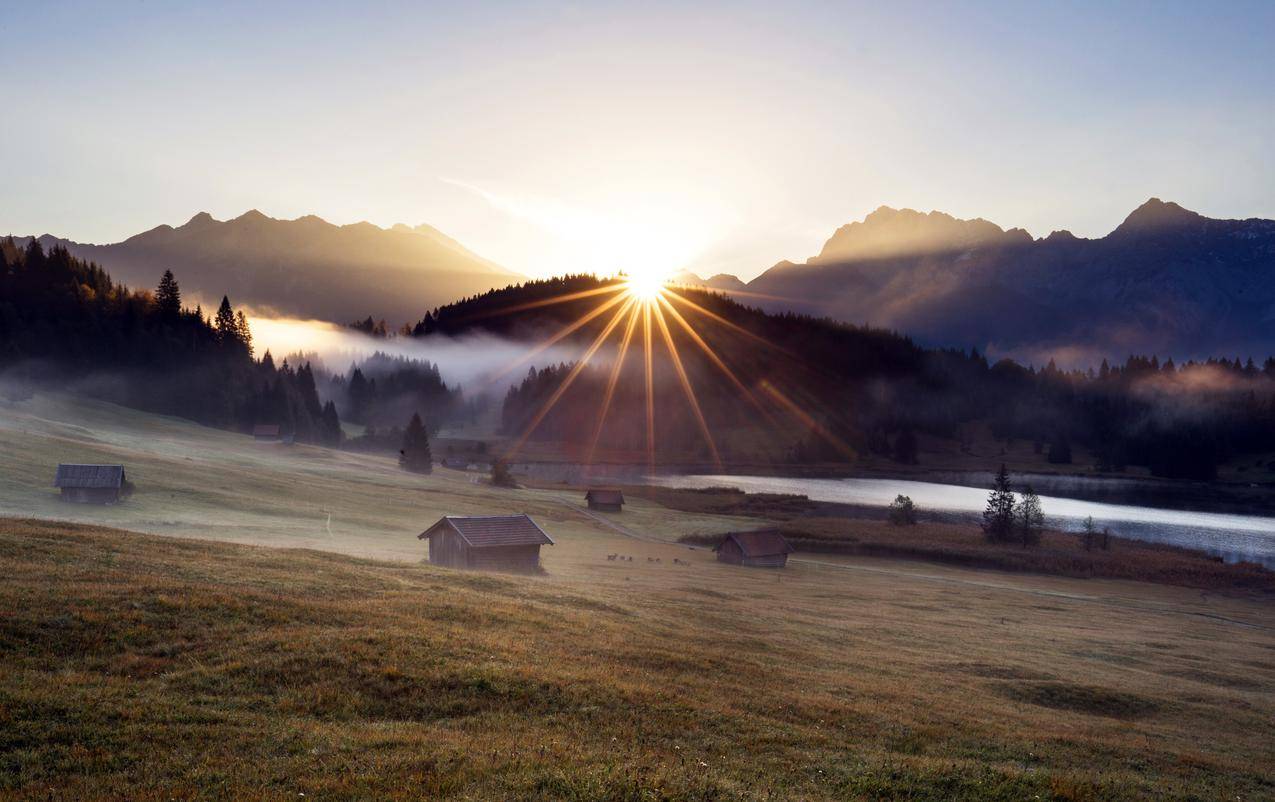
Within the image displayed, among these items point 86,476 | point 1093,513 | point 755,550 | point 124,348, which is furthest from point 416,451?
point 1093,513

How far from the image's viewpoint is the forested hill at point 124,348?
509 feet

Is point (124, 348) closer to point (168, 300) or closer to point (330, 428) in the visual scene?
point (168, 300)

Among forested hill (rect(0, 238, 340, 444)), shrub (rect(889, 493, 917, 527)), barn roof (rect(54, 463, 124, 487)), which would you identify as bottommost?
shrub (rect(889, 493, 917, 527))

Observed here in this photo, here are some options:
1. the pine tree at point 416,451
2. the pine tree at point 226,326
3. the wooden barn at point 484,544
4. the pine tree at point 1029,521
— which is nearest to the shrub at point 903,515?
the pine tree at point 1029,521

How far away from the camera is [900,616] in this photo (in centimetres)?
5322

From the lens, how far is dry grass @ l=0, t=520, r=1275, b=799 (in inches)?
584

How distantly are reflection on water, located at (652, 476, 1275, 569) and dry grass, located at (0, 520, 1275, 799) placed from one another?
85.5 metres

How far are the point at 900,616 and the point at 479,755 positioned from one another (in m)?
44.1

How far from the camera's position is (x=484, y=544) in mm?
59500

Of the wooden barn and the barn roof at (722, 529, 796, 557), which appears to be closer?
the wooden barn

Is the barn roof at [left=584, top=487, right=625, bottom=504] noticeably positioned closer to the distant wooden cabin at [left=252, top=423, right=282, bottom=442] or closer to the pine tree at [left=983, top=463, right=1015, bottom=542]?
the pine tree at [left=983, top=463, right=1015, bottom=542]

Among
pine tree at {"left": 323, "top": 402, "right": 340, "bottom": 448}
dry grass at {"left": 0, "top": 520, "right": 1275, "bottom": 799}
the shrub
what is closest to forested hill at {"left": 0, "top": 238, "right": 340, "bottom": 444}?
pine tree at {"left": 323, "top": 402, "right": 340, "bottom": 448}

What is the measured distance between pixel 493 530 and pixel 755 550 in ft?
102

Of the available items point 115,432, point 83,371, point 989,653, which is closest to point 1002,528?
point 989,653
